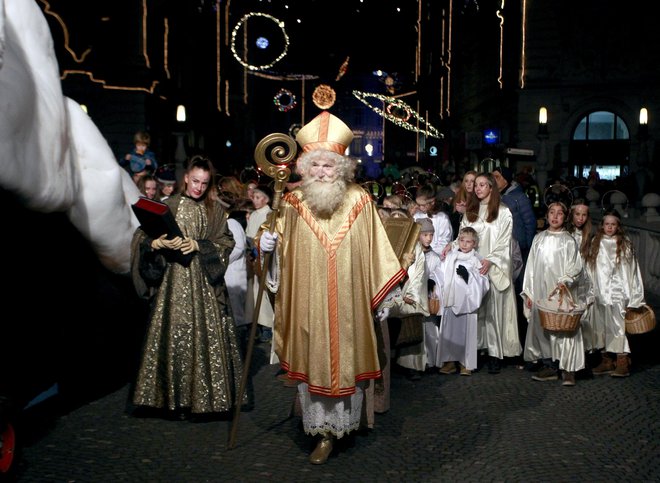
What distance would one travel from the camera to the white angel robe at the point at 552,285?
835 centimetres

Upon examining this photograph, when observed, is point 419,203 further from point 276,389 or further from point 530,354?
point 276,389

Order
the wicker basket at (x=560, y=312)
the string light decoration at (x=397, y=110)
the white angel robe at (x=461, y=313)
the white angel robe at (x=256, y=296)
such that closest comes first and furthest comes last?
1. the wicker basket at (x=560, y=312)
2. the white angel robe at (x=461, y=313)
3. the white angel robe at (x=256, y=296)
4. the string light decoration at (x=397, y=110)

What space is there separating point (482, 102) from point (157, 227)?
3681 cm

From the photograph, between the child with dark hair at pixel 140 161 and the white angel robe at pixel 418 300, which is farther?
the child with dark hair at pixel 140 161

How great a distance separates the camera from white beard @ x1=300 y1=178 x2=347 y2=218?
6129 millimetres

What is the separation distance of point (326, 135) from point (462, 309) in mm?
3313

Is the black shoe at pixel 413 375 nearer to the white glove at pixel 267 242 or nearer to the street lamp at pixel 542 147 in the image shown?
the white glove at pixel 267 242

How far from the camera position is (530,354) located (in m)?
8.78

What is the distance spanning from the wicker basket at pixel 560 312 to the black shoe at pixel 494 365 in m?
0.83

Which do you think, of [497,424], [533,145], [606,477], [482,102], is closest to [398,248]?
[497,424]

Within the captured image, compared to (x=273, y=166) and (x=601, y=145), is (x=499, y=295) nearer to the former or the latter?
(x=273, y=166)

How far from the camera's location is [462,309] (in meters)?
8.87

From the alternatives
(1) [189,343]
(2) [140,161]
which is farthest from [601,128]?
(1) [189,343]

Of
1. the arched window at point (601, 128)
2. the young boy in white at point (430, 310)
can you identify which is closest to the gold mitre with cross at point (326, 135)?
the young boy in white at point (430, 310)
